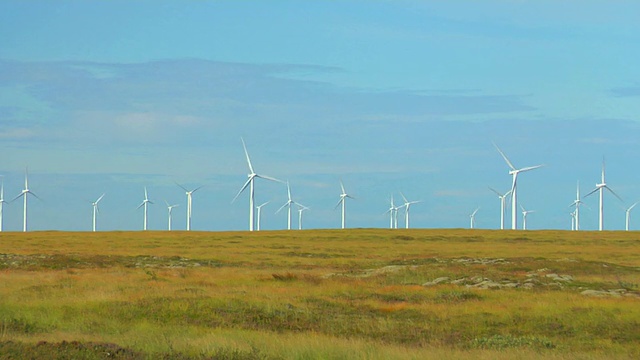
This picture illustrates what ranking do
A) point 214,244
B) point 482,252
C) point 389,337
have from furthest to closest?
1. point 214,244
2. point 482,252
3. point 389,337

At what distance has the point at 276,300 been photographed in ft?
100

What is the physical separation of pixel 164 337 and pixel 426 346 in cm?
589

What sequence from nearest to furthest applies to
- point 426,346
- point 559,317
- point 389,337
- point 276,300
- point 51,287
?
1. point 426,346
2. point 389,337
3. point 559,317
4. point 276,300
5. point 51,287

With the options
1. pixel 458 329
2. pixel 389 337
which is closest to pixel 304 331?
pixel 389 337

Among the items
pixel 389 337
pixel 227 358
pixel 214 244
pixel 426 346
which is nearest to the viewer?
pixel 227 358

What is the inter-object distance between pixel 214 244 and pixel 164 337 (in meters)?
70.5

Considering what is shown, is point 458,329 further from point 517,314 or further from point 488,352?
point 488,352

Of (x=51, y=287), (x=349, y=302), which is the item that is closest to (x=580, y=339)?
(x=349, y=302)

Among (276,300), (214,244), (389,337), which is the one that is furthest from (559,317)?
(214,244)

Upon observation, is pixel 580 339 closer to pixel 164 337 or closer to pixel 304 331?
pixel 304 331

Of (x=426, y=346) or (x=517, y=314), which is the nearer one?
(x=426, y=346)

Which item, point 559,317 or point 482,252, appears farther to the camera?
point 482,252

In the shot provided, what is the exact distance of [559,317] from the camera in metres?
27.0

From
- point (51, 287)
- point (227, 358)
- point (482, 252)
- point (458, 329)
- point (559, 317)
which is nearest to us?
point (227, 358)
